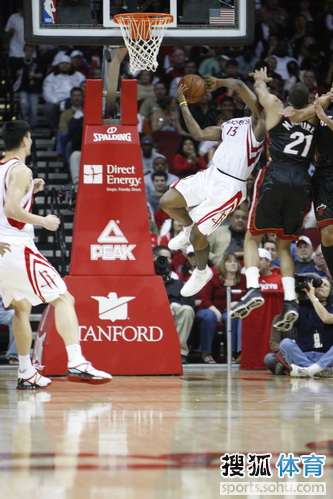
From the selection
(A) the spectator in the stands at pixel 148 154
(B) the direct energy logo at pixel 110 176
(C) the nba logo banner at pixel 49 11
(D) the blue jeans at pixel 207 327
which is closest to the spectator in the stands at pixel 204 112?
(A) the spectator in the stands at pixel 148 154

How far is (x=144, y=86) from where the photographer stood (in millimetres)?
17391

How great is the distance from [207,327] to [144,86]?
5.49 metres

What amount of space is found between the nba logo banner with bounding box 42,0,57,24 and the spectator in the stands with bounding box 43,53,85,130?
6.36 meters

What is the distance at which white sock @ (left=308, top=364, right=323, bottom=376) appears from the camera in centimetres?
1127

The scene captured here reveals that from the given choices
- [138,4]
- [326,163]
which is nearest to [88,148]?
[138,4]

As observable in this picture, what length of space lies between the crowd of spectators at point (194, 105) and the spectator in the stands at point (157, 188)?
0.5 inches

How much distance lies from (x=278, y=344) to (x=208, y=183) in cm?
295

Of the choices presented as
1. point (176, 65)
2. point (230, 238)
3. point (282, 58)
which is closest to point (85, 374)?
point (230, 238)

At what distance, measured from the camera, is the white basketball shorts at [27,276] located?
944 cm

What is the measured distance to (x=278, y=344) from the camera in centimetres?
1255

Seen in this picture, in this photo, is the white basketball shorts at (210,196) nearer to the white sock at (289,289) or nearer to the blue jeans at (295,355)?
the white sock at (289,289)

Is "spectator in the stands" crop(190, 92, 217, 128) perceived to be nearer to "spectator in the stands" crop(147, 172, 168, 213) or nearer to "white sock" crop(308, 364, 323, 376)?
"spectator in the stands" crop(147, 172, 168, 213)

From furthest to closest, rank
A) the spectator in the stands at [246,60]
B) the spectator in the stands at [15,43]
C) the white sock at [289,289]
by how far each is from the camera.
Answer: the spectator in the stands at [246,60] → the spectator in the stands at [15,43] → the white sock at [289,289]

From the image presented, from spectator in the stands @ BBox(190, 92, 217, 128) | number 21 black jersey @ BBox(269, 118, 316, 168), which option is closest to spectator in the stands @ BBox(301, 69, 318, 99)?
spectator in the stands @ BBox(190, 92, 217, 128)
